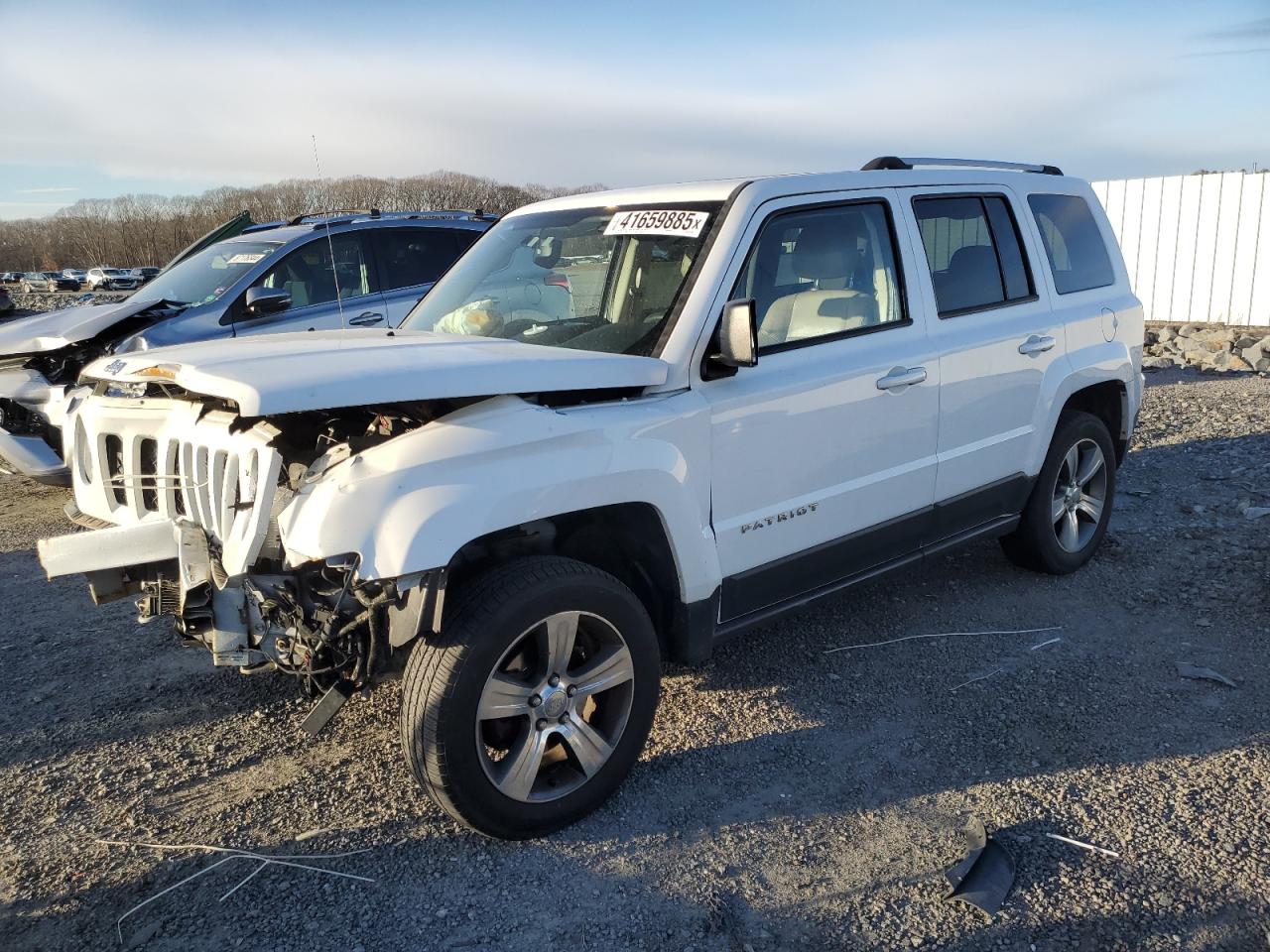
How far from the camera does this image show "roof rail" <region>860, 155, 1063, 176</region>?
4359 mm

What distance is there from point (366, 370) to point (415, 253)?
5.70 m

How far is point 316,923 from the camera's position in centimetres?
269

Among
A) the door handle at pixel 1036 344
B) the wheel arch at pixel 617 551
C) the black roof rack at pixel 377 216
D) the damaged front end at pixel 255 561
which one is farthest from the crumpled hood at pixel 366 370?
the black roof rack at pixel 377 216

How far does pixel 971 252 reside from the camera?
4523 millimetres

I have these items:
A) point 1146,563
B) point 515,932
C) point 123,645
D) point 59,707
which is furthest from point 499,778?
point 1146,563

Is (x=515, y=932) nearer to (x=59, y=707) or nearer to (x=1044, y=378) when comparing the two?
(x=59, y=707)

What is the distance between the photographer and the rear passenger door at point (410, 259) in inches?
311

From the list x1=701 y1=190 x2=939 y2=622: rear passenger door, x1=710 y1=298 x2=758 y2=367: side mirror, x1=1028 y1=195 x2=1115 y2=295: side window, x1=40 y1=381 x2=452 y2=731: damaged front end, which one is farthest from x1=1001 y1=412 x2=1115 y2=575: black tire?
x1=40 y1=381 x2=452 y2=731: damaged front end

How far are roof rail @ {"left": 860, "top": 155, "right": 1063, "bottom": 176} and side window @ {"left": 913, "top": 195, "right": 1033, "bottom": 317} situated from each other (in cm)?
24

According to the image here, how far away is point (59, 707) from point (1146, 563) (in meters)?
5.44

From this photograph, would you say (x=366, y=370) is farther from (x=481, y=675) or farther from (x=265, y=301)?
(x=265, y=301)

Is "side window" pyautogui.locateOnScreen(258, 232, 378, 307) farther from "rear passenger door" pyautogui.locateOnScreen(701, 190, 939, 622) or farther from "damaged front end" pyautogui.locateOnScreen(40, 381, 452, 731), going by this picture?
"rear passenger door" pyautogui.locateOnScreen(701, 190, 939, 622)

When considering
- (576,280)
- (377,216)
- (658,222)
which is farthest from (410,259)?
(658,222)

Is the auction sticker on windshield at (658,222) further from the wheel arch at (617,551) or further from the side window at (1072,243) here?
the side window at (1072,243)
